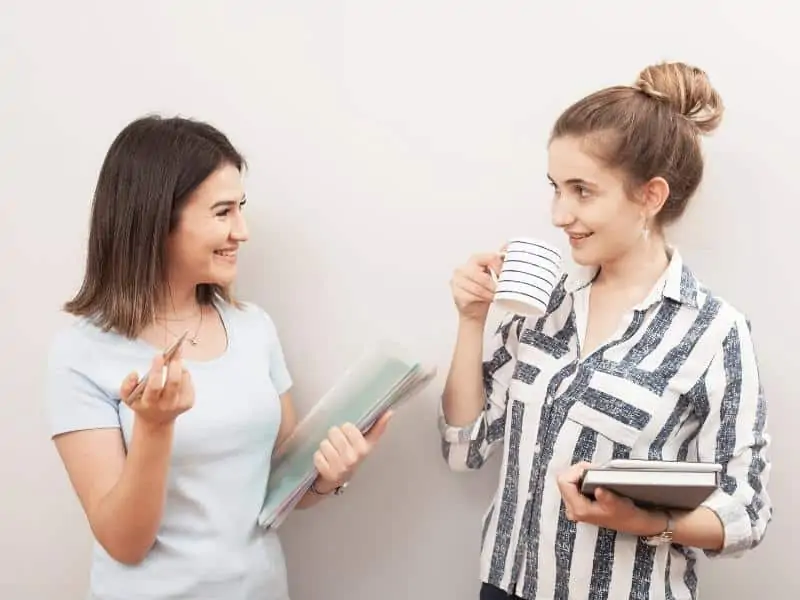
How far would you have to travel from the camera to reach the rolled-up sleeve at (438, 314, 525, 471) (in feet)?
4.20

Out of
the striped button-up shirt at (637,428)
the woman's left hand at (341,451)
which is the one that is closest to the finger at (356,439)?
the woman's left hand at (341,451)

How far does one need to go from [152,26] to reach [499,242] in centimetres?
70

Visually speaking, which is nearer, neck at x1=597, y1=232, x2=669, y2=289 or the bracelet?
neck at x1=597, y1=232, x2=669, y2=289

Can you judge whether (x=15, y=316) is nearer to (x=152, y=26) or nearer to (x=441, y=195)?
(x=152, y=26)

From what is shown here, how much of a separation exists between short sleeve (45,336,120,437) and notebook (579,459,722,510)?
635mm

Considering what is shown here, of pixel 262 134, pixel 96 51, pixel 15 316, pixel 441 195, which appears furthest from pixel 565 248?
pixel 15 316

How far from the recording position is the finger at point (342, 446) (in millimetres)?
1148

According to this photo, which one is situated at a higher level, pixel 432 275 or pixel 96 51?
pixel 96 51

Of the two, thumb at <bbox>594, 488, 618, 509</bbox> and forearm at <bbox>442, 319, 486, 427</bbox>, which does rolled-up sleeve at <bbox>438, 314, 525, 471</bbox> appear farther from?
thumb at <bbox>594, 488, 618, 509</bbox>

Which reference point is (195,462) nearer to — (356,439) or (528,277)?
(356,439)

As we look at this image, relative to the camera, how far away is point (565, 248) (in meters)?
1.37

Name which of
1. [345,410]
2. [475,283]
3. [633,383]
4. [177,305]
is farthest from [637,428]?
[177,305]

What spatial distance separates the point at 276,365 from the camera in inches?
51.8

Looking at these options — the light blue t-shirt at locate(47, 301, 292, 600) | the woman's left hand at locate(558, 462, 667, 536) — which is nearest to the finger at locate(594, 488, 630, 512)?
the woman's left hand at locate(558, 462, 667, 536)
